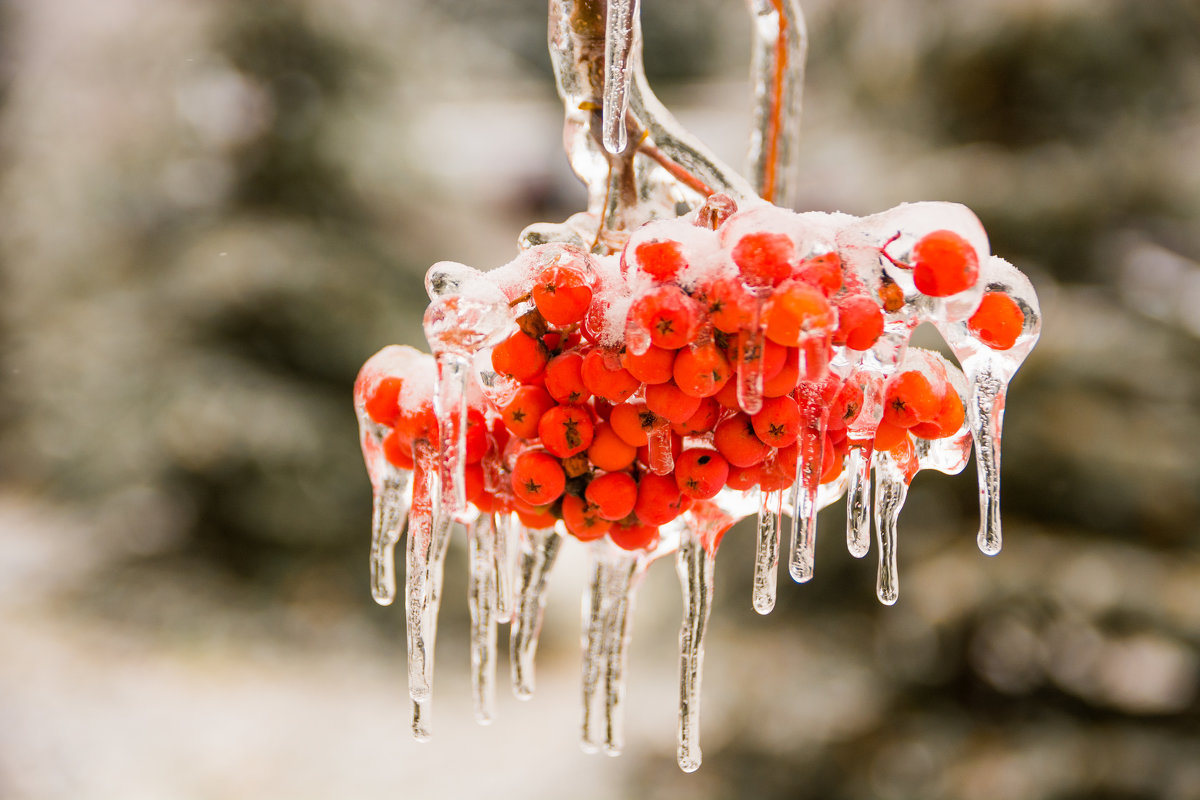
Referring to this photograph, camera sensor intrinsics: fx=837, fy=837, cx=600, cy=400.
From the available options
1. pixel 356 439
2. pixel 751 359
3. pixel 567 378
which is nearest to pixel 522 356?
pixel 567 378

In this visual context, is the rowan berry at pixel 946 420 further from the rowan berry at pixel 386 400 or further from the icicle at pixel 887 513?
the rowan berry at pixel 386 400

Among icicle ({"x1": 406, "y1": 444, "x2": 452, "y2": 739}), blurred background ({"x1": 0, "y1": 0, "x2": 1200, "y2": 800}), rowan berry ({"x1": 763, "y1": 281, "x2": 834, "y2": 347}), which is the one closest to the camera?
rowan berry ({"x1": 763, "y1": 281, "x2": 834, "y2": 347})

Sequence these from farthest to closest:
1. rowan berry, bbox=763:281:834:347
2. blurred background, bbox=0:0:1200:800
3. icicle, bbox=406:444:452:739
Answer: blurred background, bbox=0:0:1200:800 < icicle, bbox=406:444:452:739 < rowan berry, bbox=763:281:834:347

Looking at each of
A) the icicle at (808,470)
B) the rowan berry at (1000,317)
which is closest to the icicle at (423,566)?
the icicle at (808,470)

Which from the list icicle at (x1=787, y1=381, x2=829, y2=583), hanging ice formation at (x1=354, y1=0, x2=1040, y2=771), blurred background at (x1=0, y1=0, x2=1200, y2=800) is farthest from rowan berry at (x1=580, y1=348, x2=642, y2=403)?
blurred background at (x1=0, y1=0, x2=1200, y2=800)

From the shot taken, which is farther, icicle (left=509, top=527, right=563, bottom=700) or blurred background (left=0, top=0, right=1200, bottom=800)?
blurred background (left=0, top=0, right=1200, bottom=800)

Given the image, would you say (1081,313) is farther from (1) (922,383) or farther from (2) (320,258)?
(2) (320,258)

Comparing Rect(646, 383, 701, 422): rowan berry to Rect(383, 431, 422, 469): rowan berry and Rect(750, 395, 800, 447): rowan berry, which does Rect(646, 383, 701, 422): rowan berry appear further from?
Rect(383, 431, 422, 469): rowan berry
